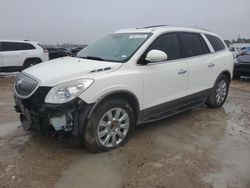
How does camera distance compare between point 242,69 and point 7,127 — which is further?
point 242,69

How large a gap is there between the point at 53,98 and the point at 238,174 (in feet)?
8.21

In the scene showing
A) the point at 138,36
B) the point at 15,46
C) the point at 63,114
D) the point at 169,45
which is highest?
the point at 138,36

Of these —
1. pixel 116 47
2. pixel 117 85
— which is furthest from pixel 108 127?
pixel 116 47

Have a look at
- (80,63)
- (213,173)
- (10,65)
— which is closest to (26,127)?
(80,63)

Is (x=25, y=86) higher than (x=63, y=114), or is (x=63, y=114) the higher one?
(x=25, y=86)

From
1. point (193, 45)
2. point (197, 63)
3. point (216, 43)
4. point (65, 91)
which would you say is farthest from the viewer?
point (216, 43)

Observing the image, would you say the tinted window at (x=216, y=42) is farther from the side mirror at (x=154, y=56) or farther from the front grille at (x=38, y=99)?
the front grille at (x=38, y=99)

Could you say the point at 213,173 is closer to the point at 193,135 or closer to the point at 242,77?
the point at 193,135

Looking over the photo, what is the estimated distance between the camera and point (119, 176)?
3.51 metres

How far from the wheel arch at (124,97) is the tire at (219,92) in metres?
2.55

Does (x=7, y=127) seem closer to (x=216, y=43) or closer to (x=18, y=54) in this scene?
(x=216, y=43)

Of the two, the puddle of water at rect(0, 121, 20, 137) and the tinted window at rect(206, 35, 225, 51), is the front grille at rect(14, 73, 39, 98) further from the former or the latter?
the tinted window at rect(206, 35, 225, 51)

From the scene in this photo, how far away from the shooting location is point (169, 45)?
5.11 meters

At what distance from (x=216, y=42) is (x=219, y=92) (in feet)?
3.69
